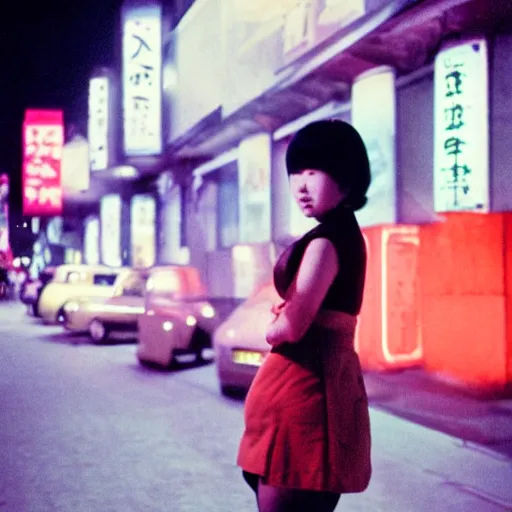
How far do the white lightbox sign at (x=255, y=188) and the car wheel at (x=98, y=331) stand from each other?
424 centimetres

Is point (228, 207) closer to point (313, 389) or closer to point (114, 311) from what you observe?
point (114, 311)

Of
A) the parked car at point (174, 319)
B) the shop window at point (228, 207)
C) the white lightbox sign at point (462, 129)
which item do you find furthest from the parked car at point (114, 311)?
the white lightbox sign at point (462, 129)

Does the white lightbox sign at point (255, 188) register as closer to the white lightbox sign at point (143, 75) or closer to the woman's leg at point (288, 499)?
the white lightbox sign at point (143, 75)

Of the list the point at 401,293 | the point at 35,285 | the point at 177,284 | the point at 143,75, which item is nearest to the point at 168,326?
the point at 177,284

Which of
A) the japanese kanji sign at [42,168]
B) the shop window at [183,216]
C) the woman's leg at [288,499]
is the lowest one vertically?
the woman's leg at [288,499]

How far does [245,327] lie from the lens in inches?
346

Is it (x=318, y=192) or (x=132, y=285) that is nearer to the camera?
(x=318, y=192)

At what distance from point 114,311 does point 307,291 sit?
14.3 metres

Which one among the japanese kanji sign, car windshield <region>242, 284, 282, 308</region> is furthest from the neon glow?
the japanese kanji sign

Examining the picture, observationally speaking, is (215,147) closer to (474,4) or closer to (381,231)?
(381,231)

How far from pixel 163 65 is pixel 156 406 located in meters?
18.1

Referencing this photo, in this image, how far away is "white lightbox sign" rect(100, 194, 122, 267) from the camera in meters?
31.0

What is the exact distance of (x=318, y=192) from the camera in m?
2.24

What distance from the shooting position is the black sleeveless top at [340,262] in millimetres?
2115
